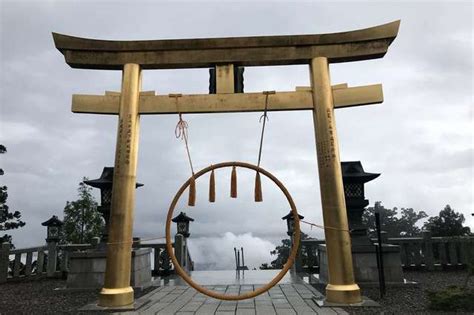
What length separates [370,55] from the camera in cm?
604

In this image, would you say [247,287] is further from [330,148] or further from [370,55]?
[370,55]

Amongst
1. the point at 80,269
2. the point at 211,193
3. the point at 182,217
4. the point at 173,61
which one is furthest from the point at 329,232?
the point at 182,217

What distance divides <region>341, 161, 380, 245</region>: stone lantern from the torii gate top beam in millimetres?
3833

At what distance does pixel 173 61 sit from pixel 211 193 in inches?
107

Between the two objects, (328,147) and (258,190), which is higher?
(328,147)

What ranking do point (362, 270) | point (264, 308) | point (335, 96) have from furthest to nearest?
point (362, 270) → point (335, 96) → point (264, 308)

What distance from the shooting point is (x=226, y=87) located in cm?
596

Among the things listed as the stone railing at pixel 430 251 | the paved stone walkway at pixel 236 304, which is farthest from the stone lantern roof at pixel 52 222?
the stone railing at pixel 430 251

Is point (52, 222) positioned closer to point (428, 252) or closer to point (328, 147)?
point (328, 147)

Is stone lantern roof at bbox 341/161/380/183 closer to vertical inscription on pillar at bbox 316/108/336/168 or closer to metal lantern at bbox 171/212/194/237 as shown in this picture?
vertical inscription on pillar at bbox 316/108/336/168

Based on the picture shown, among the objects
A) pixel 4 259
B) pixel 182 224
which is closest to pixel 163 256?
pixel 182 224

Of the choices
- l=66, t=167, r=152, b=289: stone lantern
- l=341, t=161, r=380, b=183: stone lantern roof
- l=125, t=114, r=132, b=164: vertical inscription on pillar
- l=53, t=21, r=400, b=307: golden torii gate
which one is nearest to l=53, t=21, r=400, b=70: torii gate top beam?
l=53, t=21, r=400, b=307: golden torii gate

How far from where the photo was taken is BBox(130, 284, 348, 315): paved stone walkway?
5.07m

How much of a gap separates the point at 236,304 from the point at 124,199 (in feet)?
8.56
